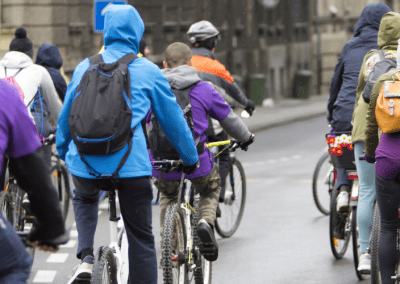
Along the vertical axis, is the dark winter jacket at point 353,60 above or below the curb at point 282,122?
above

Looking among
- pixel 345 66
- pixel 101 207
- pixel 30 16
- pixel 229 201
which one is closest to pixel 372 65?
pixel 345 66

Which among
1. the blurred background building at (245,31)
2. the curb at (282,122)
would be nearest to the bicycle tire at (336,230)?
the blurred background building at (245,31)

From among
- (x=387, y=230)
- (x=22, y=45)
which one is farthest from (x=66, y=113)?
(x=22, y=45)

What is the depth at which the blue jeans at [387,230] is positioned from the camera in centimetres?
450

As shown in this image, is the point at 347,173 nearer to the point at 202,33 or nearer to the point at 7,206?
the point at 202,33

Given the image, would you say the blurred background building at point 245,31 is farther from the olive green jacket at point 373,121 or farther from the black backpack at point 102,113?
the black backpack at point 102,113

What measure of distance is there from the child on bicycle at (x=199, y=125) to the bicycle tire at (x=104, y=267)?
1.12 m

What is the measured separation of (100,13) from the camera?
1346 centimetres

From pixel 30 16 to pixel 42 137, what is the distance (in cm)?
1135

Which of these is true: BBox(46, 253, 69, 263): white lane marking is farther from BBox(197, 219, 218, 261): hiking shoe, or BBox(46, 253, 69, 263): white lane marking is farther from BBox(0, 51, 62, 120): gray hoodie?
BBox(197, 219, 218, 261): hiking shoe

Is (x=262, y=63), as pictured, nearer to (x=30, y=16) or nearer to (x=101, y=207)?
(x=30, y=16)

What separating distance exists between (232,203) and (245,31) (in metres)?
21.9

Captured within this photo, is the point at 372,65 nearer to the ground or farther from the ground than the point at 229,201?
farther from the ground

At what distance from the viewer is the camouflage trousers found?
17.2 ft
